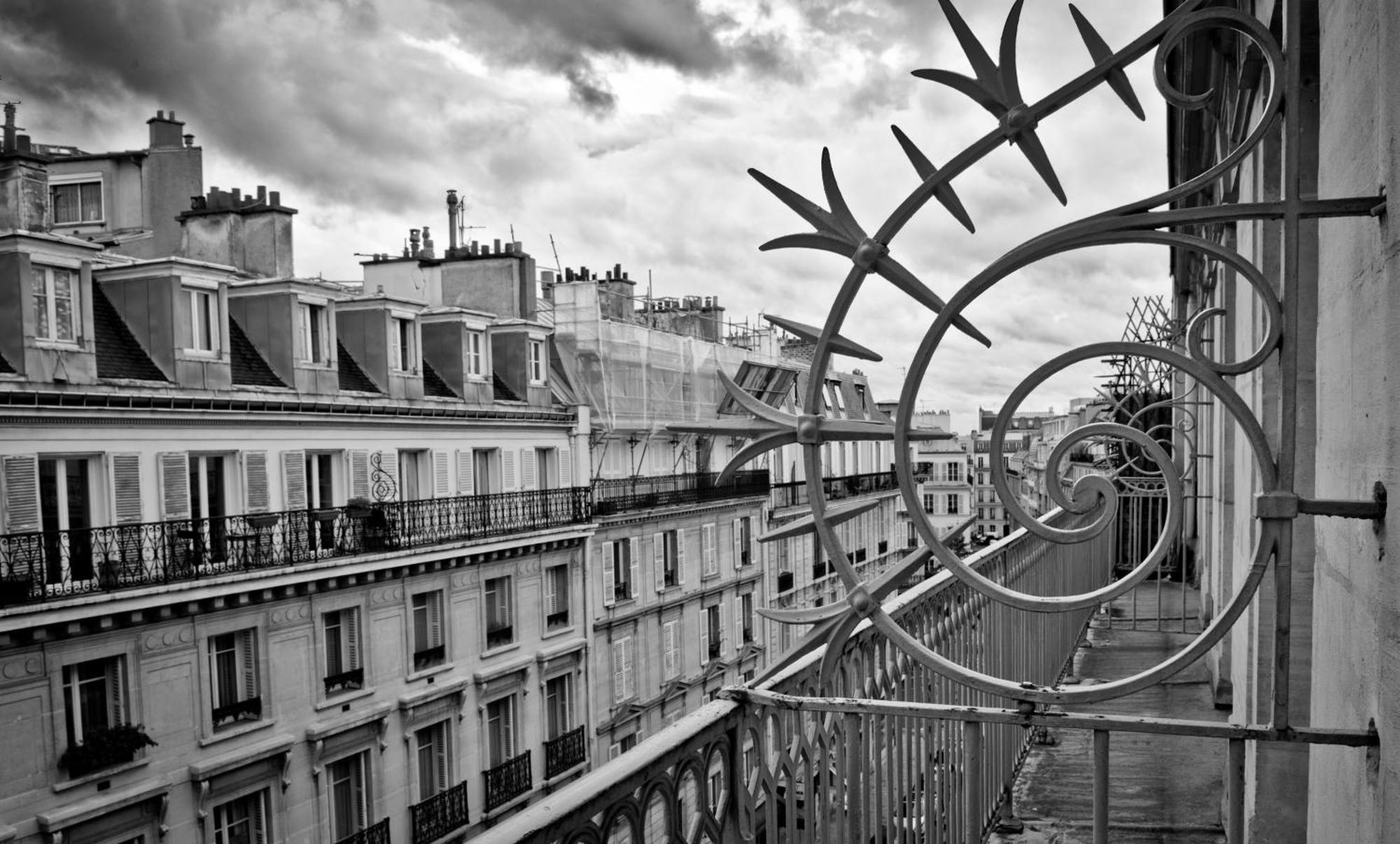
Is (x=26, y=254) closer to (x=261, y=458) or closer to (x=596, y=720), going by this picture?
(x=261, y=458)

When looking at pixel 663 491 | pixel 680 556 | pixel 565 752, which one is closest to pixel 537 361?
pixel 663 491

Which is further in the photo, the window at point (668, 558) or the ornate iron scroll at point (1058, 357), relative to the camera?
the window at point (668, 558)

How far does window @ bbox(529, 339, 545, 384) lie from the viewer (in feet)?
84.8

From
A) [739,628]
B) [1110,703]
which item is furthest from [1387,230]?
[739,628]

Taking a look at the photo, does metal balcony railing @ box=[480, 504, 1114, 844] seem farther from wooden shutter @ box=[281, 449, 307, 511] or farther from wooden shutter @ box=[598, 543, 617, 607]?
wooden shutter @ box=[598, 543, 617, 607]

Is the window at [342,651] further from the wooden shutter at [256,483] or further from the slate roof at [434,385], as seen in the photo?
the slate roof at [434,385]

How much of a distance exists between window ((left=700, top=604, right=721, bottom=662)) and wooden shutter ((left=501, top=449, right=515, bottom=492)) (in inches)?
345

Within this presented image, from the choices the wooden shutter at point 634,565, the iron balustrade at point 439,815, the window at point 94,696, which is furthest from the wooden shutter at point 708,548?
the window at point 94,696

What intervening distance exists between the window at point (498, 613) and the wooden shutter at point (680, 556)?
6998mm

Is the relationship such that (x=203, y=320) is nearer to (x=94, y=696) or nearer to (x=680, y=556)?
(x=94, y=696)

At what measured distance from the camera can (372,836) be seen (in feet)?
63.6

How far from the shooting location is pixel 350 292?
2339cm

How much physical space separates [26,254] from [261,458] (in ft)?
15.8

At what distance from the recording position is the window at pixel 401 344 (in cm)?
2162
